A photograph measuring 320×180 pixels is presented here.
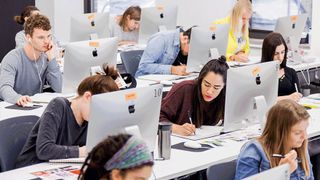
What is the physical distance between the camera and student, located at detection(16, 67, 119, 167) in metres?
3.05

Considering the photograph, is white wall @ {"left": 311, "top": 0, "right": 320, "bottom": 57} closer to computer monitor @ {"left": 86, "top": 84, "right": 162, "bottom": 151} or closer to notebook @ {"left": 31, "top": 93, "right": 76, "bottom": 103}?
notebook @ {"left": 31, "top": 93, "right": 76, "bottom": 103}

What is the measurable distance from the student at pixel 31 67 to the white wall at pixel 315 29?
2808 mm

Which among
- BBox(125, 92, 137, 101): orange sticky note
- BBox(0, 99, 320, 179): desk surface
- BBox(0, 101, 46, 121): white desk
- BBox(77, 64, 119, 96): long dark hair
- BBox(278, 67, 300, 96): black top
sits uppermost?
BBox(77, 64, 119, 96): long dark hair

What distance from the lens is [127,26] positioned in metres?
7.59

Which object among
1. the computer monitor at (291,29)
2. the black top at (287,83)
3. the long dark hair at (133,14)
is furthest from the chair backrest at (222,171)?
the long dark hair at (133,14)

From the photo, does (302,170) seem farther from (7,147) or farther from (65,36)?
(65,36)

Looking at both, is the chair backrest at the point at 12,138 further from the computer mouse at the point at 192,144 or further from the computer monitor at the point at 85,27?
the computer monitor at the point at 85,27

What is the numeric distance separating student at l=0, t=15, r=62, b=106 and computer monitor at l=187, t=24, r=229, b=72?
1.06 m

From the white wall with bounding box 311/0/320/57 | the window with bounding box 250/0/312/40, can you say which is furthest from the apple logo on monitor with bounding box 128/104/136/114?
the window with bounding box 250/0/312/40

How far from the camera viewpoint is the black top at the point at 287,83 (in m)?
4.94

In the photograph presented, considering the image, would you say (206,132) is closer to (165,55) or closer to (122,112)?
(122,112)

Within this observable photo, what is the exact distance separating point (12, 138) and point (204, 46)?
2.31 m

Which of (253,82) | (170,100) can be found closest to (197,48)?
(170,100)

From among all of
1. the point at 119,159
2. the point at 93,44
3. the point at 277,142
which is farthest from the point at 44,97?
the point at 119,159
